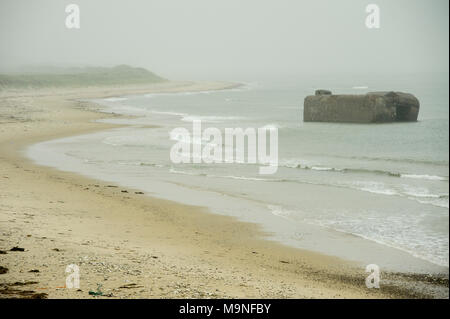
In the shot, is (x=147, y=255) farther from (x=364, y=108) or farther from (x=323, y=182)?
(x=364, y=108)

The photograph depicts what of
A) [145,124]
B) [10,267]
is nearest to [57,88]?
[145,124]

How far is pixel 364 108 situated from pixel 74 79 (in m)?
74.1

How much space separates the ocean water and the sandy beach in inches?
40.9

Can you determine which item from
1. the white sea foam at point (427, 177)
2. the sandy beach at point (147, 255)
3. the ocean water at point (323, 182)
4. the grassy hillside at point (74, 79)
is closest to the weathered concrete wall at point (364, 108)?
the ocean water at point (323, 182)

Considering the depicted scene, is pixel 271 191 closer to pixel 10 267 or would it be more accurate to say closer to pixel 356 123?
pixel 10 267

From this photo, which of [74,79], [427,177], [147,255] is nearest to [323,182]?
[427,177]

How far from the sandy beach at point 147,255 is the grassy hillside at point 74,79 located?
64139 mm

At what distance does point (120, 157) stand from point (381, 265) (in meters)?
17.8

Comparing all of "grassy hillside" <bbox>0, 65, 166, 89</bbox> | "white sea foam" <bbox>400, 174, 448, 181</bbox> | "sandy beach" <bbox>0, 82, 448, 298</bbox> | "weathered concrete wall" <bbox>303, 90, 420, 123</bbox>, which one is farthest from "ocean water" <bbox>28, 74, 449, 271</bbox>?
"grassy hillside" <bbox>0, 65, 166, 89</bbox>

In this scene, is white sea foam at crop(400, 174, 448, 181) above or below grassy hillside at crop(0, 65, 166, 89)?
below

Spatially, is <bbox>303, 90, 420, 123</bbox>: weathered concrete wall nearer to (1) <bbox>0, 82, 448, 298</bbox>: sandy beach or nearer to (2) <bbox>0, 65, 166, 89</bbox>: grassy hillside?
(1) <bbox>0, 82, 448, 298</bbox>: sandy beach

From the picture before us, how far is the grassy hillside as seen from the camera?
82.8m

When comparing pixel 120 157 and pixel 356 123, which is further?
pixel 356 123
